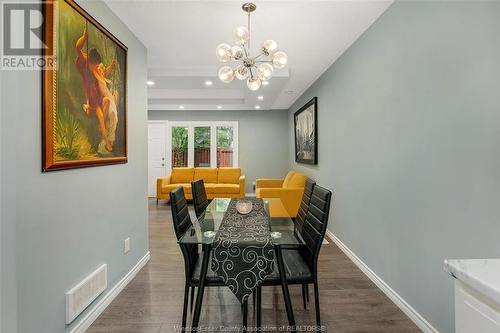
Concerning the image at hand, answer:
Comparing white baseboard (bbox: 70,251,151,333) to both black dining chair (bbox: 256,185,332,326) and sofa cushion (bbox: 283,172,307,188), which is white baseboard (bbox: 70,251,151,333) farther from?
sofa cushion (bbox: 283,172,307,188)

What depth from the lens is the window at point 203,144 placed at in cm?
693

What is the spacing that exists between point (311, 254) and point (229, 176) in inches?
185

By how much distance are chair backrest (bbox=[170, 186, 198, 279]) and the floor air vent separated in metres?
0.74

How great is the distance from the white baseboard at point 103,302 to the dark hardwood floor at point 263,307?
4 centimetres

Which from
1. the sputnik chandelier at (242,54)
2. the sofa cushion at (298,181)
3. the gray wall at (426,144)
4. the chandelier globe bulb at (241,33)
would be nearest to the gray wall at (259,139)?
the sofa cushion at (298,181)

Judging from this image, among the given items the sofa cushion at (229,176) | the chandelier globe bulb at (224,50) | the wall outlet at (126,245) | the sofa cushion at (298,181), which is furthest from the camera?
the sofa cushion at (229,176)

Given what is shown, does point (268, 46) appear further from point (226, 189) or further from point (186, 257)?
point (226, 189)

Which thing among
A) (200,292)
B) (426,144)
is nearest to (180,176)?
(200,292)

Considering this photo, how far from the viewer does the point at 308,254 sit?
175cm

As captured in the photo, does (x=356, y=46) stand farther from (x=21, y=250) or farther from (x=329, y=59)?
(x=21, y=250)

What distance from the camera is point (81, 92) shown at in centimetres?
169

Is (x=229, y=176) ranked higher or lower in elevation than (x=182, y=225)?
higher

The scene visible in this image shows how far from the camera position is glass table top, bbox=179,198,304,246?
157cm

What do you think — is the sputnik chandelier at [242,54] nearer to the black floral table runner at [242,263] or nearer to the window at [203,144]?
the black floral table runner at [242,263]
